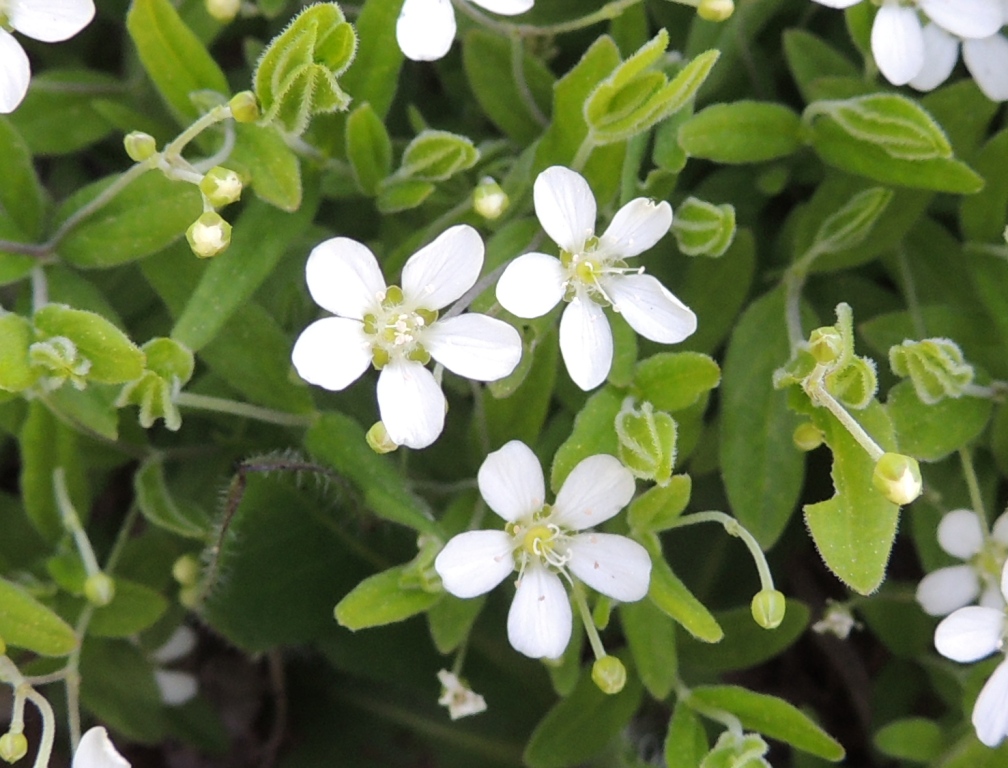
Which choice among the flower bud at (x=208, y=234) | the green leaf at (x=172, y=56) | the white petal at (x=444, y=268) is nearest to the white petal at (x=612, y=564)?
the white petal at (x=444, y=268)

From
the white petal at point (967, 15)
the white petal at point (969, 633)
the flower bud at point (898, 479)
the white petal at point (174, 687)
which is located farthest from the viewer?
the white petal at point (174, 687)

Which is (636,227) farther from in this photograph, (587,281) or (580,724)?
(580,724)

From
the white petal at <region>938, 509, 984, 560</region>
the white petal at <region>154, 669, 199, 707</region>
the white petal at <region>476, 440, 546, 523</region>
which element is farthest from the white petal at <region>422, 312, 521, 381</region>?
the white petal at <region>154, 669, 199, 707</region>

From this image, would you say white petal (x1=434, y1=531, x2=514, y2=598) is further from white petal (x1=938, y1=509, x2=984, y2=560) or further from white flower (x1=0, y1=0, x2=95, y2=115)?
white flower (x1=0, y1=0, x2=95, y2=115)

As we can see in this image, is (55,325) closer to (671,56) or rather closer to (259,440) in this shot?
(259,440)

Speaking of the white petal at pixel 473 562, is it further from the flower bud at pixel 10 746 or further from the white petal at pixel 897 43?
the white petal at pixel 897 43

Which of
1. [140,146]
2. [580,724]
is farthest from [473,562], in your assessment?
[140,146]
